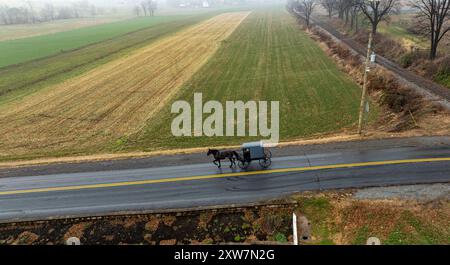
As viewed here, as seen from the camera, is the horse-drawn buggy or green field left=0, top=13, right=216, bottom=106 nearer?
the horse-drawn buggy

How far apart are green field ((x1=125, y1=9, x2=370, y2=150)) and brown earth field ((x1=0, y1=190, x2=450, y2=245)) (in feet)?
34.1

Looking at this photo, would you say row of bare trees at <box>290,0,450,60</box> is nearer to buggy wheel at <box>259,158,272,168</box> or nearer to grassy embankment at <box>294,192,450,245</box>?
buggy wheel at <box>259,158,272,168</box>

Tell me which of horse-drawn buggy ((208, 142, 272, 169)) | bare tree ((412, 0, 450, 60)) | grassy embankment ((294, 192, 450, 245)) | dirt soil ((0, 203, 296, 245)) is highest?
bare tree ((412, 0, 450, 60))

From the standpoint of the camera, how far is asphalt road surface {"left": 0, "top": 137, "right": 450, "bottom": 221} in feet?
55.4

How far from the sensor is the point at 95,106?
3681 centimetres

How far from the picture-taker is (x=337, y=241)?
541 inches

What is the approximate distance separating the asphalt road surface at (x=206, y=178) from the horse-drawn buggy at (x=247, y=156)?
0.46 metres

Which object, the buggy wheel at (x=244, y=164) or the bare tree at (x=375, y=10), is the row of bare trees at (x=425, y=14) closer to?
the bare tree at (x=375, y=10)

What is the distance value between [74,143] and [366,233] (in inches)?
914

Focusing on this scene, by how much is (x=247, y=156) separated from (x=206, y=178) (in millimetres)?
2639

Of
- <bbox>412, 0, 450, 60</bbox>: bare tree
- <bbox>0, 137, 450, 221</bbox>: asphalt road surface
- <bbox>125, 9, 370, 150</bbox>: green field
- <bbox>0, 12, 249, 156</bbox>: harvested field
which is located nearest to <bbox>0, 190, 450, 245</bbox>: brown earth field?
<bbox>0, 137, 450, 221</bbox>: asphalt road surface

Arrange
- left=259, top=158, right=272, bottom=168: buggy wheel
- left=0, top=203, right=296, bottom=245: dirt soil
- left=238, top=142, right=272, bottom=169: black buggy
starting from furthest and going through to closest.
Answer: left=259, top=158, right=272, bottom=168: buggy wheel → left=238, top=142, right=272, bottom=169: black buggy → left=0, top=203, right=296, bottom=245: dirt soil

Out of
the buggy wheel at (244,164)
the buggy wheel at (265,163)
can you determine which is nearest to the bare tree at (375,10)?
the buggy wheel at (265,163)

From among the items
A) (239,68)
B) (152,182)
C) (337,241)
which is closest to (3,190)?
(152,182)
